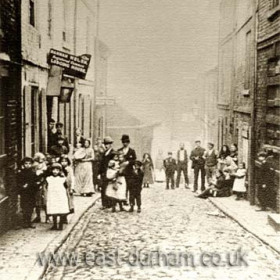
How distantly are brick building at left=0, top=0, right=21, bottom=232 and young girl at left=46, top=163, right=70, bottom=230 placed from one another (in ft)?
2.26

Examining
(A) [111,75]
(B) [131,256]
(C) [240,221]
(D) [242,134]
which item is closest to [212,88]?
(A) [111,75]

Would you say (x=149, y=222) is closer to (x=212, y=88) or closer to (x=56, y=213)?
(x=56, y=213)

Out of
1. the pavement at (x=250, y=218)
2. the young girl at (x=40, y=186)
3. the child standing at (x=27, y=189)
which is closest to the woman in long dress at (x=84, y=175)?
the pavement at (x=250, y=218)

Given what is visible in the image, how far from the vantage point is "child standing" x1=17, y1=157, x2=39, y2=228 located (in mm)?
10188

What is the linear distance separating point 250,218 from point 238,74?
5.87 metres

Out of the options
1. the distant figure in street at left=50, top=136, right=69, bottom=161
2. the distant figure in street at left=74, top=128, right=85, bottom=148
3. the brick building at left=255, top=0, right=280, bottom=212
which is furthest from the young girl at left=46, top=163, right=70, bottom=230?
the distant figure in street at left=74, top=128, right=85, bottom=148

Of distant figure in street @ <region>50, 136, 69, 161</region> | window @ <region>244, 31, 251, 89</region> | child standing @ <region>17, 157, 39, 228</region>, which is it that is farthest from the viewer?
window @ <region>244, 31, 251, 89</region>

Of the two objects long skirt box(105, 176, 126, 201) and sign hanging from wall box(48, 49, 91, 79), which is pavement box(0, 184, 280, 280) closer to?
long skirt box(105, 176, 126, 201)

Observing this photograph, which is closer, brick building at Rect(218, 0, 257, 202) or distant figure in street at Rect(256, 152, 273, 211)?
distant figure in street at Rect(256, 152, 273, 211)

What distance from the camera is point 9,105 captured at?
996cm

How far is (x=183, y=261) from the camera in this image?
7988 millimetres

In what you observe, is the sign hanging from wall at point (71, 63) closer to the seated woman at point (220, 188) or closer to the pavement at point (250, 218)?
the pavement at point (250, 218)

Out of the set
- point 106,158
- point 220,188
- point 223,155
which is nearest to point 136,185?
point 106,158

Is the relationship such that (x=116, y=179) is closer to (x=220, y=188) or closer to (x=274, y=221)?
(x=274, y=221)
